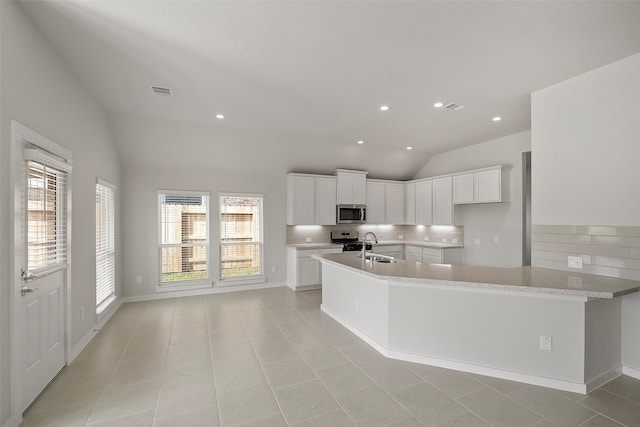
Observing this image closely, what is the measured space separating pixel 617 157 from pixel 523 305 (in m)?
1.70

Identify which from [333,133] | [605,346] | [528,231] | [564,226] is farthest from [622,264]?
[333,133]

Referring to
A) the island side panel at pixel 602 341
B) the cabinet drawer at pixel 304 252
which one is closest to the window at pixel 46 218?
the cabinet drawer at pixel 304 252

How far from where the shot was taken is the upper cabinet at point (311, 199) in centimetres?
605

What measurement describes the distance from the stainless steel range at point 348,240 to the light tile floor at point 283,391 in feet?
9.04

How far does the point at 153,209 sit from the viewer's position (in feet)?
17.5

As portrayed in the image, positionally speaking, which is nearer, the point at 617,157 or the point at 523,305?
the point at 523,305

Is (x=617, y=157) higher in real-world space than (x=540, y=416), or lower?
higher

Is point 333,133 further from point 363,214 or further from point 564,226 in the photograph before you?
point 564,226

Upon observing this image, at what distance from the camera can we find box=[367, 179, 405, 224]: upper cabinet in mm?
6871

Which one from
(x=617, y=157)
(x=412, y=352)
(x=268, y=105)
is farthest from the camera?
(x=268, y=105)

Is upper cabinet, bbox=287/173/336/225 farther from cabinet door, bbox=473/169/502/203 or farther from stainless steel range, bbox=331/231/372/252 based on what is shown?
cabinet door, bbox=473/169/502/203

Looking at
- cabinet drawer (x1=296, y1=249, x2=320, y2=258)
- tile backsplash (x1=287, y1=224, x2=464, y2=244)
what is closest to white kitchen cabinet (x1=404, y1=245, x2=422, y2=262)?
tile backsplash (x1=287, y1=224, x2=464, y2=244)

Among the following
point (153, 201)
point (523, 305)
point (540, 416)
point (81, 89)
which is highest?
point (81, 89)

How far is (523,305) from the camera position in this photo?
103 inches
